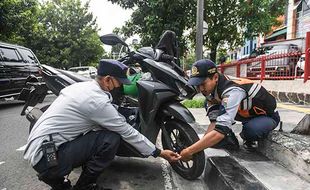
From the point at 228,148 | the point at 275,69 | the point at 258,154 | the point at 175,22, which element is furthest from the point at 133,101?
the point at 175,22

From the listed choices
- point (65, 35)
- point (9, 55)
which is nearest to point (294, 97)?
point (9, 55)

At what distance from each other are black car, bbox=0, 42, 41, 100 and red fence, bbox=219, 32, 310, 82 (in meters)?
6.27

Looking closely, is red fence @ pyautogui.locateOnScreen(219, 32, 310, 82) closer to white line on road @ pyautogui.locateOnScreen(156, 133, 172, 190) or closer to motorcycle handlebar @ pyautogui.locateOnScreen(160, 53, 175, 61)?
motorcycle handlebar @ pyautogui.locateOnScreen(160, 53, 175, 61)

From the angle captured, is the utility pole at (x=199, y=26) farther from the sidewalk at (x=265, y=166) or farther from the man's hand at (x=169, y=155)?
the man's hand at (x=169, y=155)

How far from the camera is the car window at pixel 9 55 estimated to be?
8.66m

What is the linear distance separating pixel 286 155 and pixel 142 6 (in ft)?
42.3

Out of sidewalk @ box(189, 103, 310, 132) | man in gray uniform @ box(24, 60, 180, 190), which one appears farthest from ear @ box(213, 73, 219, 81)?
sidewalk @ box(189, 103, 310, 132)

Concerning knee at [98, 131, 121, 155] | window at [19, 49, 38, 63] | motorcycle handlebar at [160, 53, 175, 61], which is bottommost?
knee at [98, 131, 121, 155]

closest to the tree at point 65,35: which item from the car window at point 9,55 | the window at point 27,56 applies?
the window at point 27,56

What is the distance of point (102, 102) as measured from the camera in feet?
8.09

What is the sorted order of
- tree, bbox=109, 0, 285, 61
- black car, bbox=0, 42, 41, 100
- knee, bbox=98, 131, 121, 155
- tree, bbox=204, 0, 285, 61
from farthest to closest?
1. tree, bbox=204, 0, 285, 61
2. tree, bbox=109, 0, 285, 61
3. black car, bbox=0, 42, 41, 100
4. knee, bbox=98, 131, 121, 155

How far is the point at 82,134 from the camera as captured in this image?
8.52 feet

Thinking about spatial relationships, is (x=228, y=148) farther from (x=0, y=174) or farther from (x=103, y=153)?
(x=0, y=174)

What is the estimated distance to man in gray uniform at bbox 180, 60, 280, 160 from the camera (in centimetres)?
267
